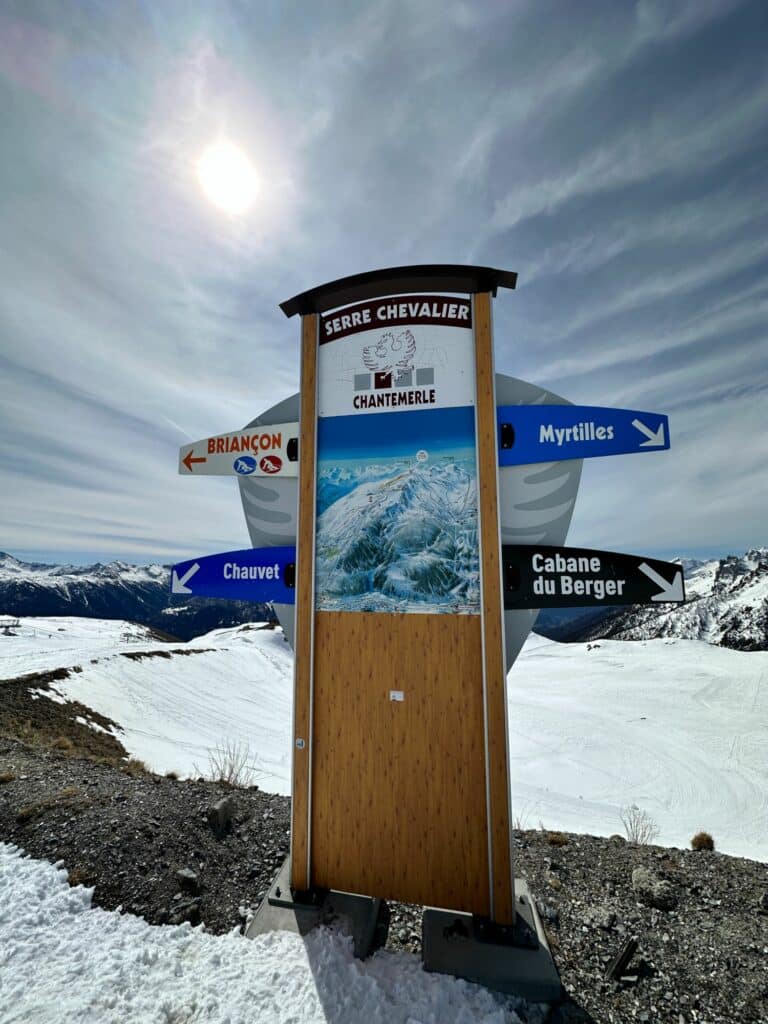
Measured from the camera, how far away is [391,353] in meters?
3.98

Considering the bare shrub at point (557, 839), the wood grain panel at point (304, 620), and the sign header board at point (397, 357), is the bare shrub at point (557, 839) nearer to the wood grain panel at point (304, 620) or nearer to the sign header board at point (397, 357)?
the wood grain panel at point (304, 620)

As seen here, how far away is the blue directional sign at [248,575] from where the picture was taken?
4.26 meters

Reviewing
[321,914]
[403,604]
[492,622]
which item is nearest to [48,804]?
[321,914]

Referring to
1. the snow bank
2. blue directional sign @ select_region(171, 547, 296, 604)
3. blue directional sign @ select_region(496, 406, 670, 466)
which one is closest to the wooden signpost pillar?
blue directional sign @ select_region(496, 406, 670, 466)

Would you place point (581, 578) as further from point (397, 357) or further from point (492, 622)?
point (397, 357)

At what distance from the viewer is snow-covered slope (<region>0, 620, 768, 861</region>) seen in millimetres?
13461

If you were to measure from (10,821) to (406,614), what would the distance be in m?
4.57

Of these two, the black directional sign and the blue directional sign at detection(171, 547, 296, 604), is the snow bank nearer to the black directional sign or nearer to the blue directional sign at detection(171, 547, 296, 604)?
the blue directional sign at detection(171, 547, 296, 604)

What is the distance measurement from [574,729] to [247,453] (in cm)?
2420

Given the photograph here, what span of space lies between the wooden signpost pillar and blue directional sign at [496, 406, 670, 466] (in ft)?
0.83

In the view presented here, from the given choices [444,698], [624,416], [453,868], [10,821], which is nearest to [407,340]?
[624,416]

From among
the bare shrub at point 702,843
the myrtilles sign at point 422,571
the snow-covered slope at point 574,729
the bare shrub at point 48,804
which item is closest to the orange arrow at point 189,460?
the myrtilles sign at point 422,571

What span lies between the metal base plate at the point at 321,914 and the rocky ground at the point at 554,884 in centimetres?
22

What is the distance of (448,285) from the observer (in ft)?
12.8
